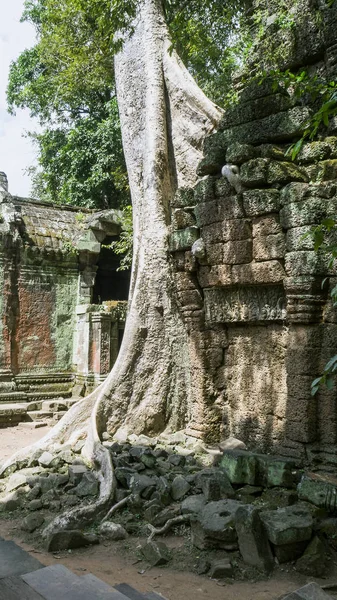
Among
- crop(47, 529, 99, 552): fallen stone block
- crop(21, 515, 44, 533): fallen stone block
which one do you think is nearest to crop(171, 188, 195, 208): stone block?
crop(21, 515, 44, 533): fallen stone block

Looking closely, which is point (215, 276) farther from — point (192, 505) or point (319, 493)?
point (319, 493)

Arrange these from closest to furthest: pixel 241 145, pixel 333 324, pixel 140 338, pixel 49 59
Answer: pixel 333 324 < pixel 241 145 < pixel 140 338 < pixel 49 59

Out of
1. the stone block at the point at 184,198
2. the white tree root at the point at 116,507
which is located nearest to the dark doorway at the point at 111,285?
the stone block at the point at 184,198

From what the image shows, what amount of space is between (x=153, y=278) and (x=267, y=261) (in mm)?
1937

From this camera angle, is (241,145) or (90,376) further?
(90,376)

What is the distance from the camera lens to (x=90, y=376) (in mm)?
11469

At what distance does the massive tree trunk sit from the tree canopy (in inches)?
66.7

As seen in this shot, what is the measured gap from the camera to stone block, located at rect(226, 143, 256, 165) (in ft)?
18.3

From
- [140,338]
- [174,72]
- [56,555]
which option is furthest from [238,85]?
[56,555]

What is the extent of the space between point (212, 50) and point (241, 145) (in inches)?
231

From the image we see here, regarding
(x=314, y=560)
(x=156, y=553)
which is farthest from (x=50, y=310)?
(x=314, y=560)

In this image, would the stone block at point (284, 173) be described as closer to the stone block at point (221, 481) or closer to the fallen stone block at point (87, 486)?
the stone block at point (221, 481)

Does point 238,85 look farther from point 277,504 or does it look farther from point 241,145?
point 277,504

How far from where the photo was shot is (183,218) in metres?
6.41
